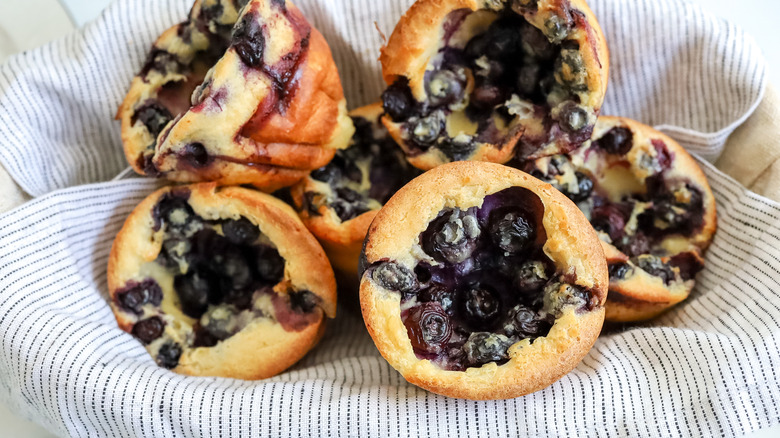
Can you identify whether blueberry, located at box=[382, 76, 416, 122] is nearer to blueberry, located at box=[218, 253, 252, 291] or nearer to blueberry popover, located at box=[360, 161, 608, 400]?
blueberry popover, located at box=[360, 161, 608, 400]

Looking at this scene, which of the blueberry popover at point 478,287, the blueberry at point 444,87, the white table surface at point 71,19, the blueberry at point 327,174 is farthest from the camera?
the white table surface at point 71,19

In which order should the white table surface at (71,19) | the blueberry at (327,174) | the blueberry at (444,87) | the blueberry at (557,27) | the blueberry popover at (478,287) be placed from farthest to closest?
1. the white table surface at (71,19)
2. the blueberry at (327,174)
3. the blueberry at (444,87)
4. the blueberry at (557,27)
5. the blueberry popover at (478,287)

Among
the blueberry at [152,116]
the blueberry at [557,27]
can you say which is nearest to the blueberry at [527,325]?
the blueberry at [557,27]

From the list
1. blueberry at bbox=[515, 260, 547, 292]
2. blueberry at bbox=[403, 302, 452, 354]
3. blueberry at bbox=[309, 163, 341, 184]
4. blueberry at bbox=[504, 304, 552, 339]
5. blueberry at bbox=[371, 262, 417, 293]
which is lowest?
blueberry at bbox=[504, 304, 552, 339]

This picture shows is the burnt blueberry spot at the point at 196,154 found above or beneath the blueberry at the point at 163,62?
beneath

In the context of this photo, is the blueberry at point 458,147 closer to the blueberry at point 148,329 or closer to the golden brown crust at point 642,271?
the golden brown crust at point 642,271

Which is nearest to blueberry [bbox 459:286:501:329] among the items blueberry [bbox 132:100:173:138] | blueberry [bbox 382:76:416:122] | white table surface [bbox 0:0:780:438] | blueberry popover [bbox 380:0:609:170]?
blueberry popover [bbox 380:0:609:170]

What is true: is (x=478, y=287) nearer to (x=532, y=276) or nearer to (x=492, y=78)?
(x=532, y=276)
